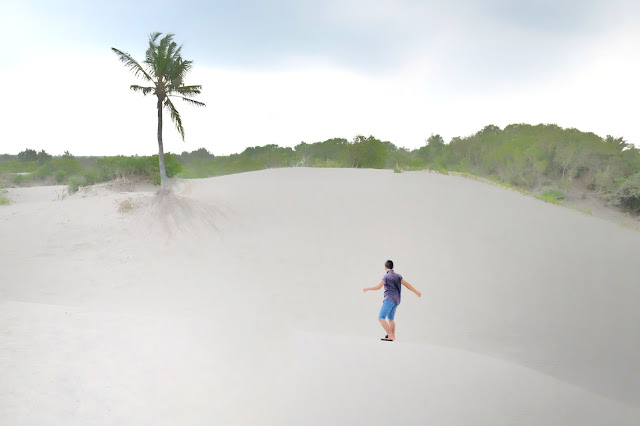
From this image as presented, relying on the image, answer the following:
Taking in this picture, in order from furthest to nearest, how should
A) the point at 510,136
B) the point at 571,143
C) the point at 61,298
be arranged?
the point at 510,136
the point at 571,143
the point at 61,298

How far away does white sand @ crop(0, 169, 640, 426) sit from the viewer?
183 inches

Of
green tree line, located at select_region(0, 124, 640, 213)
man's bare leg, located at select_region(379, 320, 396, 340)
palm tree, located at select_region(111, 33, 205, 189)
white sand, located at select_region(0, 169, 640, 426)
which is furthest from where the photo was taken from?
green tree line, located at select_region(0, 124, 640, 213)

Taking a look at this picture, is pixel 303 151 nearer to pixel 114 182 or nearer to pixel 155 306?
pixel 114 182

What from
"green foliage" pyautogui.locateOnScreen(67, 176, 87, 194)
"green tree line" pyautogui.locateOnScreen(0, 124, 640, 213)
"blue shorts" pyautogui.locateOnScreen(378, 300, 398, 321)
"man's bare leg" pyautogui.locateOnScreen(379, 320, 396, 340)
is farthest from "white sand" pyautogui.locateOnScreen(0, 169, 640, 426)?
"green tree line" pyautogui.locateOnScreen(0, 124, 640, 213)

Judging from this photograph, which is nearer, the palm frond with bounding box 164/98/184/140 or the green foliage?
the palm frond with bounding box 164/98/184/140

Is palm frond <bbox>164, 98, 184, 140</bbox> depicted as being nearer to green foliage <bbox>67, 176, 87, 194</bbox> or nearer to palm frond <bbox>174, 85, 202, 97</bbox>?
palm frond <bbox>174, 85, 202, 97</bbox>

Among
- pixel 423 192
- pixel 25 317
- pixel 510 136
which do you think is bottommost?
pixel 25 317

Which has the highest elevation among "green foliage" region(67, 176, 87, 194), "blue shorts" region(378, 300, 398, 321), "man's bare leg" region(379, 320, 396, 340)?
"green foliage" region(67, 176, 87, 194)

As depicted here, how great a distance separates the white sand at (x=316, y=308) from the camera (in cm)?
465

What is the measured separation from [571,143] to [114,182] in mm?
46611

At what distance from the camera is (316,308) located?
11.1 m

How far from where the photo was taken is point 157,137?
59.8 feet

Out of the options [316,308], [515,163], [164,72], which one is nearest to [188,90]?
[164,72]

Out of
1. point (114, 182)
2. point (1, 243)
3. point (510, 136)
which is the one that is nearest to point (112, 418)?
point (1, 243)
